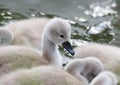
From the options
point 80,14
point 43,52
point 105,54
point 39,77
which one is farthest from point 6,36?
point 80,14

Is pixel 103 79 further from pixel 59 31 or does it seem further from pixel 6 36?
pixel 6 36

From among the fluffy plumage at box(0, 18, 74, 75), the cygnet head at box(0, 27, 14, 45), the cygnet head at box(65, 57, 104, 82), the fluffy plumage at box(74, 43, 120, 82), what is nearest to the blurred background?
the fluffy plumage at box(74, 43, 120, 82)

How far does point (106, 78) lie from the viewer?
427 centimetres

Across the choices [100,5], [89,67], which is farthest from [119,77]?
[100,5]

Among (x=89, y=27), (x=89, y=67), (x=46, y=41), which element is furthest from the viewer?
(x=89, y=27)

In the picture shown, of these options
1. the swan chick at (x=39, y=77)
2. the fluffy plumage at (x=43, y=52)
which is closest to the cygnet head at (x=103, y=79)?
the swan chick at (x=39, y=77)

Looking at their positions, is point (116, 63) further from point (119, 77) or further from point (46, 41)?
point (46, 41)

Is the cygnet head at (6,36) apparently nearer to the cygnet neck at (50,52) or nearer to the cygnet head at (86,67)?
the cygnet neck at (50,52)

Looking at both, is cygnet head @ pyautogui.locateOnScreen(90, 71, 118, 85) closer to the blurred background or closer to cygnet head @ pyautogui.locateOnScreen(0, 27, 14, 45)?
cygnet head @ pyautogui.locateOnScreen(0, 27, 14, 45)

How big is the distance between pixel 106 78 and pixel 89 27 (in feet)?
7.04

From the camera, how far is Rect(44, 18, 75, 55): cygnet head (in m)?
4.72

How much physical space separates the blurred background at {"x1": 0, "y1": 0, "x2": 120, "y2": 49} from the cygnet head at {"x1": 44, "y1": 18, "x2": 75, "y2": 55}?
3.54ft

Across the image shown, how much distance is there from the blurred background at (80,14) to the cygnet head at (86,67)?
1.29 m

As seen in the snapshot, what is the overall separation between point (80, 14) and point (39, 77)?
108 inches
